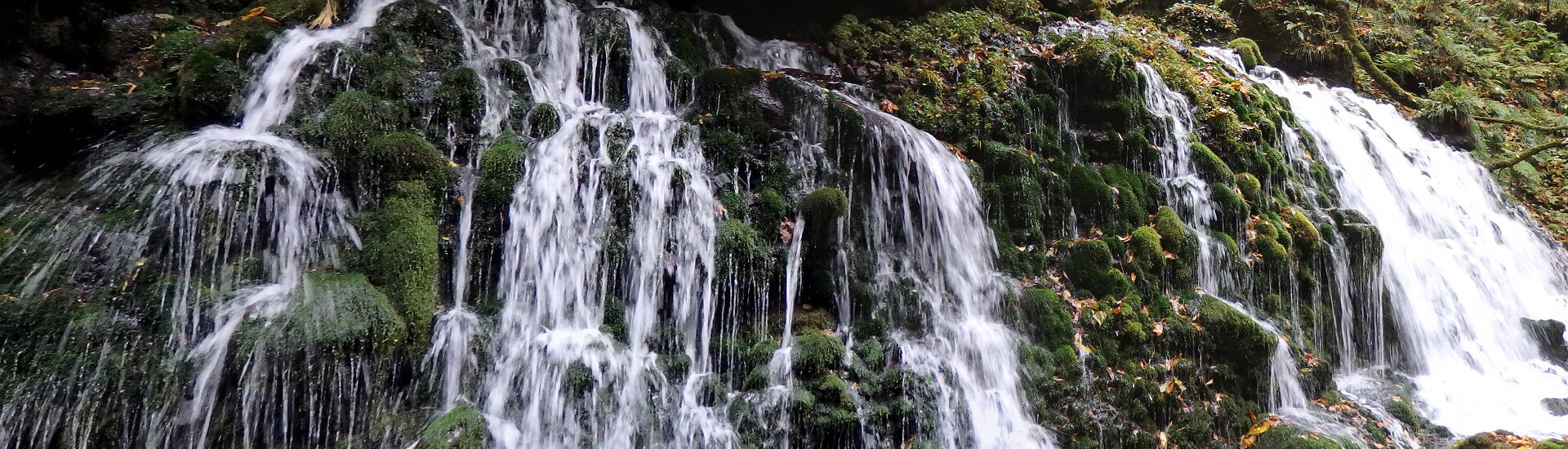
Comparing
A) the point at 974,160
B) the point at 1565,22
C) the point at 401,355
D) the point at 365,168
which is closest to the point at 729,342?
the point at 401,355

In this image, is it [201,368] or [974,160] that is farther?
[974,160]

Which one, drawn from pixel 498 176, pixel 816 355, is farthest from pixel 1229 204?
pixel 498 176

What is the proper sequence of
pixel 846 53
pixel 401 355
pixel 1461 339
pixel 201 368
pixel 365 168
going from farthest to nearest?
pixel 846 53, pixel 1461 339, pixel 365 168, pixel 401 355, pixel 201 368

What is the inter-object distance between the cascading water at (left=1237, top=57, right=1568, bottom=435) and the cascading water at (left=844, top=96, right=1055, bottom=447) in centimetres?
441

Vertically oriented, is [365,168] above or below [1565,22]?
below

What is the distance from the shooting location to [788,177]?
618 cm

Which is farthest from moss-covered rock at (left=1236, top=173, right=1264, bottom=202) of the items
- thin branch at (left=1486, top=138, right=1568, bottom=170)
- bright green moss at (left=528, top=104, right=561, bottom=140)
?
thin branch at (left=1486, top=138, right=1568, bottom=170)

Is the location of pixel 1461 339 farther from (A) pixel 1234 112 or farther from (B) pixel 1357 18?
(B) pixel 1357 18

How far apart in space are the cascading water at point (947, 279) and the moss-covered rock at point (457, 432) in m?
2.85

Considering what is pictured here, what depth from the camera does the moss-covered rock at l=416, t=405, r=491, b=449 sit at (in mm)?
4062

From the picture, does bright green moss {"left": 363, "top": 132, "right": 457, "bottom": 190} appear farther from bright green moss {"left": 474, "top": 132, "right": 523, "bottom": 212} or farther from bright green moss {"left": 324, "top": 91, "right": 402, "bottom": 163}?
bright green moss {"left": 474, "top": 132, "right": 523, "bottom": 212}

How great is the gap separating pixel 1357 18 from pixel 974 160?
1250cm

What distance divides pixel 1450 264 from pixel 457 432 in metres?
10.9

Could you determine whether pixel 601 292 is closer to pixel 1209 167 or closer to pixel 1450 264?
pixel 1209 167
